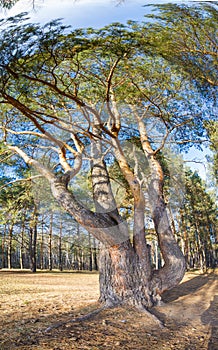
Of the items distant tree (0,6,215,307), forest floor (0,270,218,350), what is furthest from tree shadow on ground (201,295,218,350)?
distant tree (0,6,215,307)

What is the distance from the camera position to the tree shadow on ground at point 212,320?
2971 mm

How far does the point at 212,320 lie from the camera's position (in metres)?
3.86

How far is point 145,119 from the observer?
5.90 meters

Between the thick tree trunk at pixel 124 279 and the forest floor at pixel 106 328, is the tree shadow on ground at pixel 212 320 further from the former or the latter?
the thick tree trunk at pixel 124 279

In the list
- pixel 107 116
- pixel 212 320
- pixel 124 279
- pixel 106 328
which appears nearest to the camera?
pixel 106 328

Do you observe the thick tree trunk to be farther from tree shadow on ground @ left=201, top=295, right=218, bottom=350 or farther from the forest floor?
tree shadow on ground @ left=201, top=295, right=218, bottom=350

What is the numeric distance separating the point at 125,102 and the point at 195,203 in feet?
32.7

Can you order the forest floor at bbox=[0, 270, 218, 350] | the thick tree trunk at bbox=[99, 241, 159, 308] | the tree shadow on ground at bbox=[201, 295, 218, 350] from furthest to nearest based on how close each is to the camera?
the thick tree trunk at bbox=[99, 241, 159, 308], the tree shadow on ground at bbox=[201, 295, 218, 350], the forest floor at bbox=[0, 270, 218, 350]

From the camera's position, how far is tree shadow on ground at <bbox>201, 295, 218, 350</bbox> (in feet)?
9.75

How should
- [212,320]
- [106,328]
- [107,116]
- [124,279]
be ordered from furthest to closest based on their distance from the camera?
[107,116]
[124,279]
[212,320]
[106,328]

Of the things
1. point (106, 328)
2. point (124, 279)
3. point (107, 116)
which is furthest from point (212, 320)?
point (107, 116)

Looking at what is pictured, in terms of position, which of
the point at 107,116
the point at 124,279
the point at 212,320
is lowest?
the point at 212,320

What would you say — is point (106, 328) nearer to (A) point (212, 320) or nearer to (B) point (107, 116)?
(A) point (212, 320)

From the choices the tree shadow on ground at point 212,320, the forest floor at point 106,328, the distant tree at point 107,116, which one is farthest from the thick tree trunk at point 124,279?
the tree shadow on ground at point 212,320
